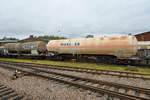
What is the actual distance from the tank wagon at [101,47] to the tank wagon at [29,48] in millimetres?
3642

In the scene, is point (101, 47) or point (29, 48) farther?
point (29, 48)

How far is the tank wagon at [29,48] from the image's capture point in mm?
19234

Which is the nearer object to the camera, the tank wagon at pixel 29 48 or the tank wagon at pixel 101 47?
the tank wagon at pixel 101 47

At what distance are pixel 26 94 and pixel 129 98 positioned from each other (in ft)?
16.0

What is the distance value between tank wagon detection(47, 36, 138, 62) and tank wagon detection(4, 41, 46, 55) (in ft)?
11.9

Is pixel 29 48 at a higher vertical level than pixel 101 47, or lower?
higher

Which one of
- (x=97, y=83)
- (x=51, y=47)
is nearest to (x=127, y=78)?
(x=97, y=83)

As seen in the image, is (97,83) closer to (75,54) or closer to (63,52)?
(75,54)

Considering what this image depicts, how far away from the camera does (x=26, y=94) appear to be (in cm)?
520

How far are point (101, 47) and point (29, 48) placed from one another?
15.0 meters

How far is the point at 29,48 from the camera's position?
20766 millimetres

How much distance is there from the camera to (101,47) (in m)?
12.7

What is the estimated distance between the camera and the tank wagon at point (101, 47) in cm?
1143

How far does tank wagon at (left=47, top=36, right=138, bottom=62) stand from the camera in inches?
450
